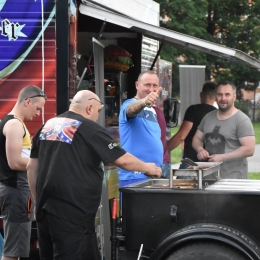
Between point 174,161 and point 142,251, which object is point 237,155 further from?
point 174,161

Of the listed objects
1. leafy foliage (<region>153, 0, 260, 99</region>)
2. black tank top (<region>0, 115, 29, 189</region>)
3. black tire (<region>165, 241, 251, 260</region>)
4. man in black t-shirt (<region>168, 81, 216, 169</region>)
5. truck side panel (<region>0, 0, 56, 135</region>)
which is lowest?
black tire (<region>165, 241, 251, 260</region>)

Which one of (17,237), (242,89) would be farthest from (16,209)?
(242,89)

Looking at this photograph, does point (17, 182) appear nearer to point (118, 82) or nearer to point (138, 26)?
point (138, 26)

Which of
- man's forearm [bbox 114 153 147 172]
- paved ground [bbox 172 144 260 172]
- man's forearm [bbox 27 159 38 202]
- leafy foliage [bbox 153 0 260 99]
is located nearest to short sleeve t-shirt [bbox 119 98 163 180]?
man's forearm [bbox 114 153 147 172]

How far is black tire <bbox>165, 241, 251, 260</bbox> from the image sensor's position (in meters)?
4.61

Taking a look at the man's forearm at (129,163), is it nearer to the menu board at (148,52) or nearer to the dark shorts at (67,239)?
the dark shorts at (67,239)

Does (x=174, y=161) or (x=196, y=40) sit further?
(x=174, y=161)

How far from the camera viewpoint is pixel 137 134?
636cm

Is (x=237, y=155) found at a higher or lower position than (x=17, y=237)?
higher

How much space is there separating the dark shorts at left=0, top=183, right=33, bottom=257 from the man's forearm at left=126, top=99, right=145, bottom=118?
110 cm

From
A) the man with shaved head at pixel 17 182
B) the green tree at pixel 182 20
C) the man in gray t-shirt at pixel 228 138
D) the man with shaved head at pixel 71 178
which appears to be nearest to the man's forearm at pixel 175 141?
the man in gray t-shirt at pixel 228 138

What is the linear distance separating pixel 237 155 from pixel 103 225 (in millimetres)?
1801

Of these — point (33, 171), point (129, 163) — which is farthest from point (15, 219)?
point (129, 163)

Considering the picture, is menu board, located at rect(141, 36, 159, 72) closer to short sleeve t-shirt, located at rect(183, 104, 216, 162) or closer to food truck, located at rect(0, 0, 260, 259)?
food truck, located at rect(0, 0, 260, 259)
